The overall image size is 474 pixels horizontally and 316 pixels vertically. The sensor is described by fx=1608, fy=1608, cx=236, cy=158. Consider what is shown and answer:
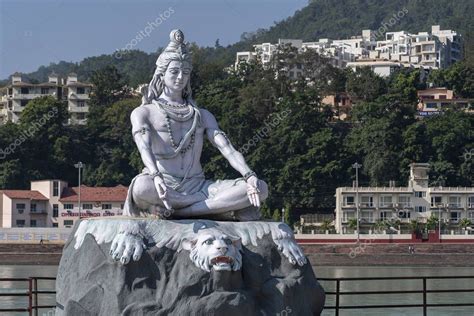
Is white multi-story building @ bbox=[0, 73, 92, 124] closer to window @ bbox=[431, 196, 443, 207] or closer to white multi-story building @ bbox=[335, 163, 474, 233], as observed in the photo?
white multi-story building @ bbox=[335, 163, 474, 233]

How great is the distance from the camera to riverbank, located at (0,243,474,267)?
57.8m

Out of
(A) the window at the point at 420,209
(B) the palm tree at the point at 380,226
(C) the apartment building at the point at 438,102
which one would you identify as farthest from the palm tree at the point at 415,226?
(C) the apartment building at the point at 438,102

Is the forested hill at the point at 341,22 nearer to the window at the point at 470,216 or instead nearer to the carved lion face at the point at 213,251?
the window at the point at 470,216

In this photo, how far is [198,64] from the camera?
295ft

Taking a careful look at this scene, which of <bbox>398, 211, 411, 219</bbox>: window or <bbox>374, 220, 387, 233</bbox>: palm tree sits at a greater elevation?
<bbox>398, 211, 411, 219</bbox>: window

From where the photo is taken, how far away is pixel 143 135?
15320 mm

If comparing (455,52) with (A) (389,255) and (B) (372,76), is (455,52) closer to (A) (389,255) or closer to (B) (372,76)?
(B) (372,76)

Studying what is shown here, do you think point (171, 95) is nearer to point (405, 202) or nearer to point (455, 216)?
point (405, 202)

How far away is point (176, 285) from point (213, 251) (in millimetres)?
452

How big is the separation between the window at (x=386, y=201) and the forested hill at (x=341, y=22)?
7560 centimetres

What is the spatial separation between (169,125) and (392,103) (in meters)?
58.1

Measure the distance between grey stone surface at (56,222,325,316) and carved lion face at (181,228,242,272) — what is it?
6cm

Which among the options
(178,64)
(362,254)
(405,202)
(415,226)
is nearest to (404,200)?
(405,202)

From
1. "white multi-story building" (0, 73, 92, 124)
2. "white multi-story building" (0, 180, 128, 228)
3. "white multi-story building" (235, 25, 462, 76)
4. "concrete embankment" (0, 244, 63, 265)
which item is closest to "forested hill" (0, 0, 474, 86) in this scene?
"white multi-story building" (235, 25, 462, 76)
